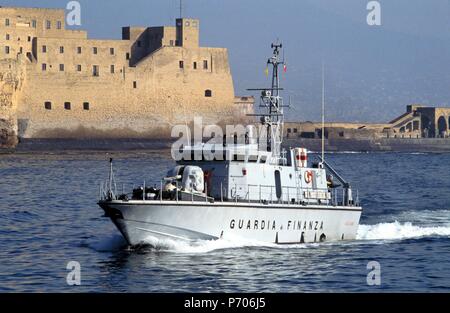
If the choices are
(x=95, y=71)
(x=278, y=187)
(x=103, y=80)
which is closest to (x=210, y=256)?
(x=278, y=187)

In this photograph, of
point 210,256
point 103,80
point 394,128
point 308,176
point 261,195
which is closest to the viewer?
point 210,256

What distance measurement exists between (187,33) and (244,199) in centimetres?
6610

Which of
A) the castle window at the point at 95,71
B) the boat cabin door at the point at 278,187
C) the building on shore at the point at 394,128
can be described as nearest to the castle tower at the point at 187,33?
the castle window at the point at 95,71

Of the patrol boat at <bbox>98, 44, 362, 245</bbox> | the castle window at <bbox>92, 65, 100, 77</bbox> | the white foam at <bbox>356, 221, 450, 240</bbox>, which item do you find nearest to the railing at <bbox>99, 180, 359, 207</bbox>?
the patrol boat at <bbox>98, 44, 362, 245</bbox>

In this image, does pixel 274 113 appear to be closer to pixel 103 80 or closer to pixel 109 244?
pixel 109 244

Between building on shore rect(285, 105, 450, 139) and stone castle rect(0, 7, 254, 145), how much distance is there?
13312 millimetres

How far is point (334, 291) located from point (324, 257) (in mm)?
4500

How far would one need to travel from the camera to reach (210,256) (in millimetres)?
27094

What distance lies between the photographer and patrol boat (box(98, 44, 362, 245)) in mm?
27406

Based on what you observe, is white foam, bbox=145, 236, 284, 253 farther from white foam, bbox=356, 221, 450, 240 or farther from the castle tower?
the castle tower

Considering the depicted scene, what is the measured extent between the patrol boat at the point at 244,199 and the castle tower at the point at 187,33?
60.6m
